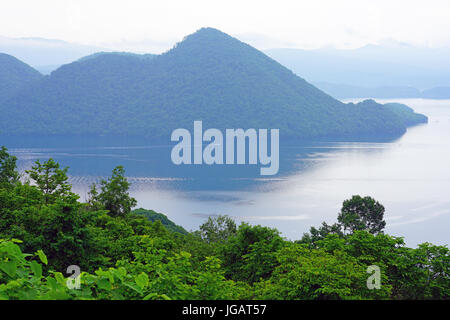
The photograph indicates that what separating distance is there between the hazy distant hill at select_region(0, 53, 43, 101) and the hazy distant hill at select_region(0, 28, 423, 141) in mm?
→ 6370

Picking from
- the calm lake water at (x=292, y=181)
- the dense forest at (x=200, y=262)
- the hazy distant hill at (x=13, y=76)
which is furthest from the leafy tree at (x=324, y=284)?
the hazy distant hill at (x=13, y=76)

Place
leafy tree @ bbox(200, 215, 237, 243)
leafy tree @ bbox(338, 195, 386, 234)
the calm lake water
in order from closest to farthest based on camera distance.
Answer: leafy tree @ bbox(200, 215, 237, 243) → leafy tree @ bbox(338, 195, 386, 234) → the calm lake water

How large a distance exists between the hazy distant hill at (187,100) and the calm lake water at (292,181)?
1317 centimetres

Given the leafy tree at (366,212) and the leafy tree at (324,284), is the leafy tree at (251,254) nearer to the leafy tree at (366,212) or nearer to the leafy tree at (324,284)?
the leafy tree at (324,284)

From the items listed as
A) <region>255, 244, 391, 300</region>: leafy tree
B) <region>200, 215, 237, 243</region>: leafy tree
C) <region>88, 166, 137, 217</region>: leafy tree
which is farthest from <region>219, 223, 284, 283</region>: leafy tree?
<region>200, 215, 237, 243</region>: leafy tree

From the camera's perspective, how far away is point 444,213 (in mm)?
41500

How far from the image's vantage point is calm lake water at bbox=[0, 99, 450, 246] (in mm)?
39562

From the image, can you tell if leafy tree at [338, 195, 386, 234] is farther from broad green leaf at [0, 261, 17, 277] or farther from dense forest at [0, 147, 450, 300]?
broad green leaf at [0, 261, 17, 277]

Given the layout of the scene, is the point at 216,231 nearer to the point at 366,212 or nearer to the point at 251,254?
the point at 366,212

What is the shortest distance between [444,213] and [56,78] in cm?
9612

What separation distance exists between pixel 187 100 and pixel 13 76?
47383 millimetres

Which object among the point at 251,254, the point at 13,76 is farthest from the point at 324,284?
the point at 13,76

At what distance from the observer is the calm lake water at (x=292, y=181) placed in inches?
1558

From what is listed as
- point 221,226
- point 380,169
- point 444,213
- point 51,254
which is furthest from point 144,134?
point 51,254
